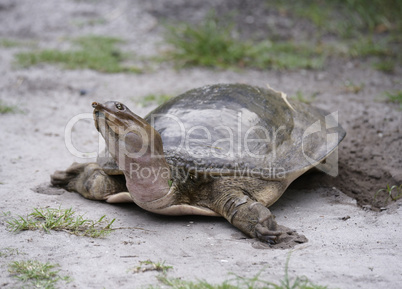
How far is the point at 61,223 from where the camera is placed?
263 centimetres

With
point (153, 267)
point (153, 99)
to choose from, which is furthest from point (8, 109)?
point (153, 267)

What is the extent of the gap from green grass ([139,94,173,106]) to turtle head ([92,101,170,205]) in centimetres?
227

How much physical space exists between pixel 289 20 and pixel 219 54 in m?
1.96

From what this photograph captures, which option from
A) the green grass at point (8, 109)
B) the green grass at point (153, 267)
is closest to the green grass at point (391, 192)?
the green grass at point (153, 267)

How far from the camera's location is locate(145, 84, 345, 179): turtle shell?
286cm

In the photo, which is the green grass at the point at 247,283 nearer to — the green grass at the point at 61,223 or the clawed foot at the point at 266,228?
the clawed foot at the point at 266,228

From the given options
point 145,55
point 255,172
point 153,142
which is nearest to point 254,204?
point 255,172

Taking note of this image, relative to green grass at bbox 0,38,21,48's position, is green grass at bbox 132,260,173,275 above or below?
below

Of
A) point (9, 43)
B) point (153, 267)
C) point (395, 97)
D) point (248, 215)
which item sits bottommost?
point (153, 267)

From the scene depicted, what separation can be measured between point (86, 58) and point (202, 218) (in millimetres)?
4135

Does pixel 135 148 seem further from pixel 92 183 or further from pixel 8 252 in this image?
pixel 8 252

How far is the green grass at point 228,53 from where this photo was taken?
6141mm

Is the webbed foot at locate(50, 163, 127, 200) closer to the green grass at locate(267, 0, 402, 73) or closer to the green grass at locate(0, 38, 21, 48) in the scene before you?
the green grass at locate(267, 0, 402, 73)

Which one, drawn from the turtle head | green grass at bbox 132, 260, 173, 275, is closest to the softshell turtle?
the turtle head
